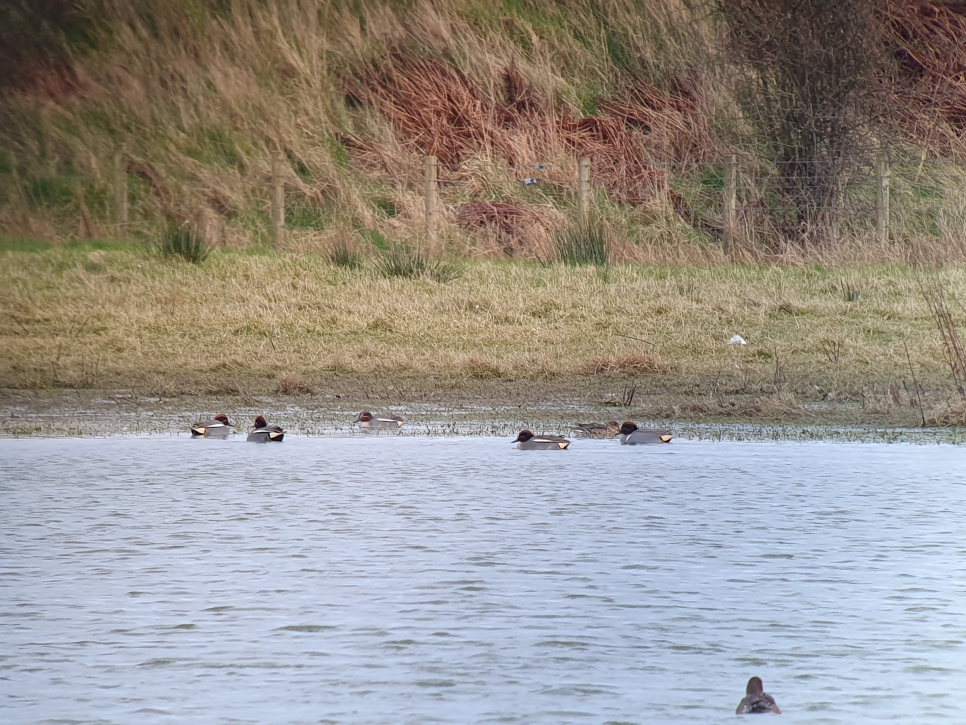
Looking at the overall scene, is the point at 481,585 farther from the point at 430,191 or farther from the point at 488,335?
the point at 430,191

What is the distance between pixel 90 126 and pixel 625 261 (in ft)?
34.7


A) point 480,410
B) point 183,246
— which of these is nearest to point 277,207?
point 183,246

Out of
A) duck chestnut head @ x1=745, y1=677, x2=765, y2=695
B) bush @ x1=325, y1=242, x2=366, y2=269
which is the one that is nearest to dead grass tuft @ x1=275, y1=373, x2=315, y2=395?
bush @ x1=325, y1=242, x2=366, y2=269

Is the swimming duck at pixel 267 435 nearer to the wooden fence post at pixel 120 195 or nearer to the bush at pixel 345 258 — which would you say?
the bush at pixel 345 258

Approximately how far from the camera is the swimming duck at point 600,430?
8.80 metres

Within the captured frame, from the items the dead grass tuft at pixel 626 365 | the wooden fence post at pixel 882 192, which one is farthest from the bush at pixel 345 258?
the wooden fence post at pixel 882 192

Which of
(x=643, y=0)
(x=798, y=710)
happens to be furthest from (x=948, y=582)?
(x=643, y=0)

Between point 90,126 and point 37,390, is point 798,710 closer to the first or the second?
point 37,390

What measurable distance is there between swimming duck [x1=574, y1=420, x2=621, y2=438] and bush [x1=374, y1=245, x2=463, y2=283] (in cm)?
606

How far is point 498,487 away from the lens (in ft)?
24.1

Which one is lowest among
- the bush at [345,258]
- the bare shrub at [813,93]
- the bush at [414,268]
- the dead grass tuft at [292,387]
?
the dead grass tuft at [292,387]

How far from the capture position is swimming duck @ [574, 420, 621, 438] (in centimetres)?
880

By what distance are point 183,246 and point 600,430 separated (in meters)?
8.28

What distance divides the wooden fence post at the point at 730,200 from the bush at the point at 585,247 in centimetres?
253
